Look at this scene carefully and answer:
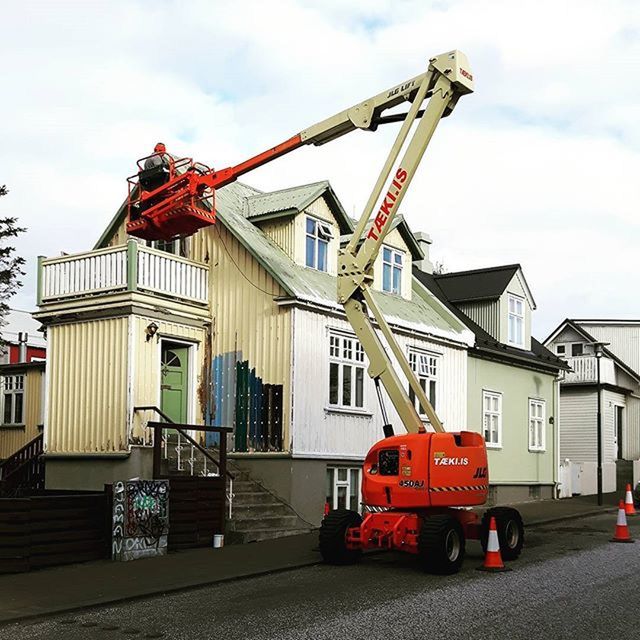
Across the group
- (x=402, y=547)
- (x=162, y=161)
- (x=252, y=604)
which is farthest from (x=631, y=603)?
(x=162, y=161)

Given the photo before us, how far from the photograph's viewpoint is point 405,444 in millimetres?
13344

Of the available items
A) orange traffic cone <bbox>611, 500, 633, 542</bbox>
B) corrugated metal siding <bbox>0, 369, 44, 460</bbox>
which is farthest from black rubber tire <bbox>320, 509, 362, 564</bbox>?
corrugated metal siding <bbox>0, 369, 44, 460</bbox>

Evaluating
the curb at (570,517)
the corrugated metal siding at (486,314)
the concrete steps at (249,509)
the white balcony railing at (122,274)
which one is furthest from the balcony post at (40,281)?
the corrugated metal siding at (486,314)

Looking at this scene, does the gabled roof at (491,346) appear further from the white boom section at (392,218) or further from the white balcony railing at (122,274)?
the white boom section at (392,218)

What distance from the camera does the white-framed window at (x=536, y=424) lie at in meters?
28.2

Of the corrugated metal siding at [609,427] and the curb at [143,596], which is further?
the corrugated metal siding at [609,427]

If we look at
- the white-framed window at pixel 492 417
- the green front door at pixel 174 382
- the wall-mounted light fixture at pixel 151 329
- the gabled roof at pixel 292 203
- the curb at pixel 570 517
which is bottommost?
the curb at pixel 570 517

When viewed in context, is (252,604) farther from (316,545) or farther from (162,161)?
(162,161)

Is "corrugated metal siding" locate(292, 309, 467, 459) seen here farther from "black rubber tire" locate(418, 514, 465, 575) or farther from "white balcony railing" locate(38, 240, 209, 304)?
"black rubber tire" locate(418, 514, 465, 575)

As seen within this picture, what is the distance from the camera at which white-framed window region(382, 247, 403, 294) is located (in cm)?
2353

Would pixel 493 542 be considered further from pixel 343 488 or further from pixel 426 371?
pixel 426 371

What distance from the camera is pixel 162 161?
18.9m

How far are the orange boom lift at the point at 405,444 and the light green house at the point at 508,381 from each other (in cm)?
1079

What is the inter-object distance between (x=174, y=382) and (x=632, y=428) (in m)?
25.4
